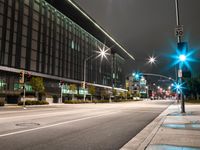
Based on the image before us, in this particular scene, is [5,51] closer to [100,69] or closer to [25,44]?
[25,44]

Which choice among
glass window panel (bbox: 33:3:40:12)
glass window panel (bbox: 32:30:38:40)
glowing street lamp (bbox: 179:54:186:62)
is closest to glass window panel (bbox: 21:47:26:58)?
glass window panel (bbox: 32:30:38:40)

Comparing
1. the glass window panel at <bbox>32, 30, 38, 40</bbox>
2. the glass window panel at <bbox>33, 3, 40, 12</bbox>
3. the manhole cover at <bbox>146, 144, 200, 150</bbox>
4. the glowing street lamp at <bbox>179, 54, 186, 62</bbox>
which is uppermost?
the glass window panel at <bbox>33, 3, 40, 12</bbox>

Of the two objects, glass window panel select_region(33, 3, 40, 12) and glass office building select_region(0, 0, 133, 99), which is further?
glass window panel select_region(33, 3, 40, 12)

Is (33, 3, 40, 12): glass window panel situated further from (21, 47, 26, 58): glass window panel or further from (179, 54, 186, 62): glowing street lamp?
(179, 54, 186, 62): glowing street lamp

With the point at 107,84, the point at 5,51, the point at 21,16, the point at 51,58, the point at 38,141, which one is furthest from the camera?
the point at 107,84

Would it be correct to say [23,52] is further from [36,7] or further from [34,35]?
[36,7]

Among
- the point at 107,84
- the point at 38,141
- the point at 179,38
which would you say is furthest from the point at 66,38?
the point at 38,141

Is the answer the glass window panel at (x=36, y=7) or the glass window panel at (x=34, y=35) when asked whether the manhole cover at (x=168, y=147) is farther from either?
the glass window panel at (x=36, y=7)

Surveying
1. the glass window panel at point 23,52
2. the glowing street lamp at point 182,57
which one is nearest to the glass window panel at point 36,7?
the glass window panel at point 23,52

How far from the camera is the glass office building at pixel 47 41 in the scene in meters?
55.8

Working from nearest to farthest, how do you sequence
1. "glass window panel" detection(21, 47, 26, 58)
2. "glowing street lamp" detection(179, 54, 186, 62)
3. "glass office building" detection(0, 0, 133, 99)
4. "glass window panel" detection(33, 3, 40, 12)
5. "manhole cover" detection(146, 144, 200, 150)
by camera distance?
"manhole cover" detection(146, 144, 200, 150) < "glowing street lamp" detection(179, 54, 186, 62) < "glass office building" detection(0, 0, 133, 99) < "glass window panel" detection(21, 47, 26, 58) < "glass window panel" detection(33, 3, 40, 12)

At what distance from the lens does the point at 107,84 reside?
123375 mm

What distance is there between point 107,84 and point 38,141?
377 feet

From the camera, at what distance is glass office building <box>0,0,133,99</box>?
5584cm
